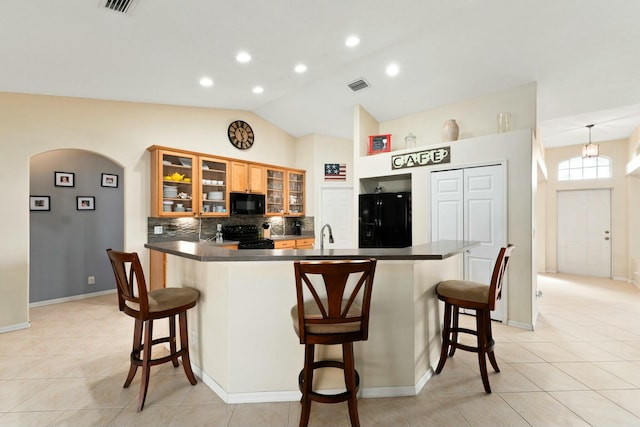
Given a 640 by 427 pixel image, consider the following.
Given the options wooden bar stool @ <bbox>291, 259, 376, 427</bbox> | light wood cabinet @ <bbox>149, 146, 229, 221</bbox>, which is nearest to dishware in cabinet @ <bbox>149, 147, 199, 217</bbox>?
light wood cabinet @ <bbox>149, 146, 229, 221</bbox>

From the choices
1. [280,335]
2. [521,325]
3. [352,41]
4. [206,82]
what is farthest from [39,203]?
[521,325]

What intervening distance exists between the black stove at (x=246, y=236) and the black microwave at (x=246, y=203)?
32 cm

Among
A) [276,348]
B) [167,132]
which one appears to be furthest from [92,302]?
[276,348]

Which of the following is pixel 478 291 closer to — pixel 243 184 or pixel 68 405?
pixel 68 405

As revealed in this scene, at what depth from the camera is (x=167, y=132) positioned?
4.61 metres

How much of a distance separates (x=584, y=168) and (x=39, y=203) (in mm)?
10361

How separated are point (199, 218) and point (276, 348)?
11.4 feet

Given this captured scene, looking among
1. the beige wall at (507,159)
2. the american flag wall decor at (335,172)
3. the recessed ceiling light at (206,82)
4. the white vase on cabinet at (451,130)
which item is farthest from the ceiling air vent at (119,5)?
the american flag wall decor at (335,172)

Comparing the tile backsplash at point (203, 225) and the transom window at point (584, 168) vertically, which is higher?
the transom window at point (584, 168)

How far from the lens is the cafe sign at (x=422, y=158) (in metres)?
4.04

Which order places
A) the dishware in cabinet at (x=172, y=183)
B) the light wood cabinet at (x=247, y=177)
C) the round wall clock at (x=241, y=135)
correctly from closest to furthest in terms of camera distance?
the dishware in cabinet at (x=172, y=183), the light wood cabinet at (x=247, y=177), the round wall clock at (x=241, y=135)

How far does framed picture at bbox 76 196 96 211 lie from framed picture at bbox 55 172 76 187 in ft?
0.81

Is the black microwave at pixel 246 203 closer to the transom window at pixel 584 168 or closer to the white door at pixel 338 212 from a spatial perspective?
the white door at pixel 338 212

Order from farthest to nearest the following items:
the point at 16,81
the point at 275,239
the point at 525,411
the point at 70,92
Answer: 1. the point at 275,239
2. the point at 70,92
3. the point at 16,81
4. the point at 525,411
